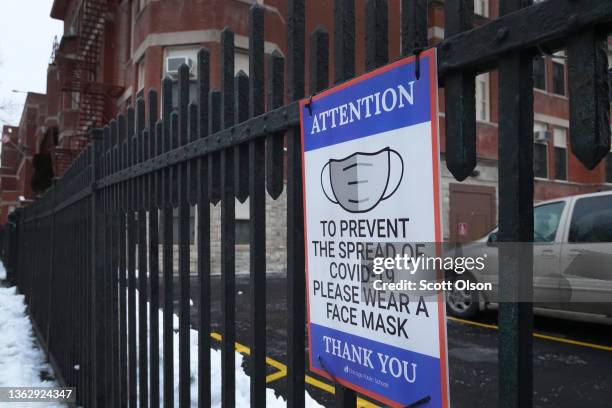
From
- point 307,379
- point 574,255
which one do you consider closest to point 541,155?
point 574,255

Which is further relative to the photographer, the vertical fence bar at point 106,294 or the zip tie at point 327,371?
the vertical fence bar at point 106,294

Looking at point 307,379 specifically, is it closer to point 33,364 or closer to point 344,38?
point 33,364

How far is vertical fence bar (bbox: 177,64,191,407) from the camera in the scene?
6.97 feet

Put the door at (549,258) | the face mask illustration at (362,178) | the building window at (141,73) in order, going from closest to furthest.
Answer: the face mask illustration at (362,178) < the door at (549,258) < the building window at (141,73)

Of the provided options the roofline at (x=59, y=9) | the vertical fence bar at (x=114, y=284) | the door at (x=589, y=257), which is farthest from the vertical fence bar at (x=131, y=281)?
the roofline at (x=59, y=9)

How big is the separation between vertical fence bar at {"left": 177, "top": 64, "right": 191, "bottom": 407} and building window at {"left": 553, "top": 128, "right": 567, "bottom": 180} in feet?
76.1

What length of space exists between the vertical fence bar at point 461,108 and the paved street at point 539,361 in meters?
3.60

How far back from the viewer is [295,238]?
1516 millimetres

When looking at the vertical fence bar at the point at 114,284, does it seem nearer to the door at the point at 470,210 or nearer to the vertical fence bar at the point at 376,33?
the vertical fence bar at the point at 376,33

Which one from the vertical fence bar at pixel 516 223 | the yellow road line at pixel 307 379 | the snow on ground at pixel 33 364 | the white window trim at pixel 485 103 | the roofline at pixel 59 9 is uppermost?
the roofline at pixel 59 9

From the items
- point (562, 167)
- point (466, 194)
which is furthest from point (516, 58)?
point (562, 167)

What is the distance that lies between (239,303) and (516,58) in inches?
345

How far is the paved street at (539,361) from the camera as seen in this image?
4.36m

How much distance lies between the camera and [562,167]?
2236 centimetres
